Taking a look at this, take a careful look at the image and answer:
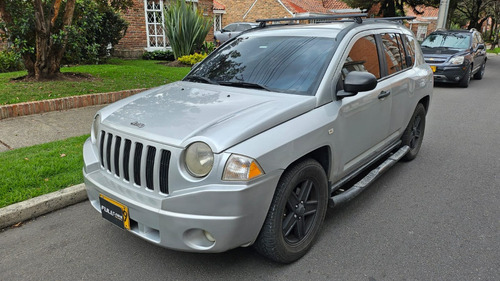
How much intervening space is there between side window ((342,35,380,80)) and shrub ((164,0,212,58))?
10.6 metres

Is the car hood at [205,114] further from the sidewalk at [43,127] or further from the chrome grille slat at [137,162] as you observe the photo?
the sidewalk at [43,127]

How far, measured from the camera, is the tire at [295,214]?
2.65 meters

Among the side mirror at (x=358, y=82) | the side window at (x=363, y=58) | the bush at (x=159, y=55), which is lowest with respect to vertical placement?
the bush at (x=159, y=55)

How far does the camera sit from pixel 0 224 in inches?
135

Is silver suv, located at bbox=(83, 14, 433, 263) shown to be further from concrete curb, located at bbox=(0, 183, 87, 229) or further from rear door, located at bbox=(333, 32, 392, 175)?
concrete curb, located at bbox=(0, 183, 87, 229)

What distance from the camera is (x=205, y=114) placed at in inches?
110

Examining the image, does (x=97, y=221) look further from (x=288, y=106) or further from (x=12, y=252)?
(x=288, y=106)

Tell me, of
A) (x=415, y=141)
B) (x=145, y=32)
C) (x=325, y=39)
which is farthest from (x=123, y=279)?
(x=145, y=32)

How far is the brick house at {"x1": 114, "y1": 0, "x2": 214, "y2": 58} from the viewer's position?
51.7 feet

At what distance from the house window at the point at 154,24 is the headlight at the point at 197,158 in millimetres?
15300

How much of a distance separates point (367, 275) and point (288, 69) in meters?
1.83

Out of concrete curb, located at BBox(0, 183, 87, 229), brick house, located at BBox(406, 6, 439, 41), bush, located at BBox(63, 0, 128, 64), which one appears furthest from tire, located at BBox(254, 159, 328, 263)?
brick house, located at BBox(406, 6, 439, 41)

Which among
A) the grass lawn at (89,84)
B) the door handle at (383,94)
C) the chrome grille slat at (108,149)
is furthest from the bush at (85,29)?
the door handle at (383,94)

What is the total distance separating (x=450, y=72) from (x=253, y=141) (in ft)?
36.5
